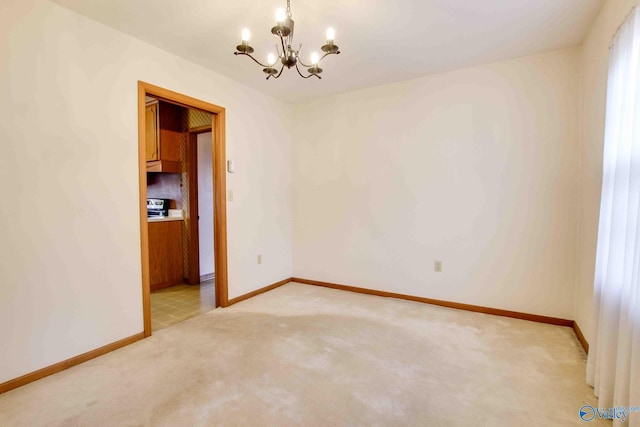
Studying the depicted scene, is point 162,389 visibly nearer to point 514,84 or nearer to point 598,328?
point 598,328

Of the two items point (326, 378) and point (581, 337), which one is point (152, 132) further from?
point (581, 337)

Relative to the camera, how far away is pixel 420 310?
10.7 feet

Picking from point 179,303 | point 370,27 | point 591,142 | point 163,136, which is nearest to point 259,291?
point 179,303

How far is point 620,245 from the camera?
162 cm

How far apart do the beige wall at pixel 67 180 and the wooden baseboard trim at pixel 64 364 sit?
0.03 meters

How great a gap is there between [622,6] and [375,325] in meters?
2.78

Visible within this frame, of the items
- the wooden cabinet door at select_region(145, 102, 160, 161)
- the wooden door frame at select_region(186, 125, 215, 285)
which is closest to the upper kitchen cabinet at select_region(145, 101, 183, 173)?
the wooden cabinet door at select_region(145, 102, 160, 161)

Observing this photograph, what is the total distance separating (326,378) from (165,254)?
3.08 meters

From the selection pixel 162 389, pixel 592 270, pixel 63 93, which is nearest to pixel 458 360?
pixel 592 270

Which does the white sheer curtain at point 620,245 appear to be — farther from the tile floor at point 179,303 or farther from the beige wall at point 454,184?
the tile floor at point 179,303

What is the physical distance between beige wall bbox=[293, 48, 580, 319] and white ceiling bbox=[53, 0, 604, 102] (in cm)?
36

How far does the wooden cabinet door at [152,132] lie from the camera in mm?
4027

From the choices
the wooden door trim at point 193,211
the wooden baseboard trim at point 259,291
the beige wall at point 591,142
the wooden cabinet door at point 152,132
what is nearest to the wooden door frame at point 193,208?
the wooden door trim at point 193,211

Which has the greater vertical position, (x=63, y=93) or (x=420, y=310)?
(x=63, y=93)
